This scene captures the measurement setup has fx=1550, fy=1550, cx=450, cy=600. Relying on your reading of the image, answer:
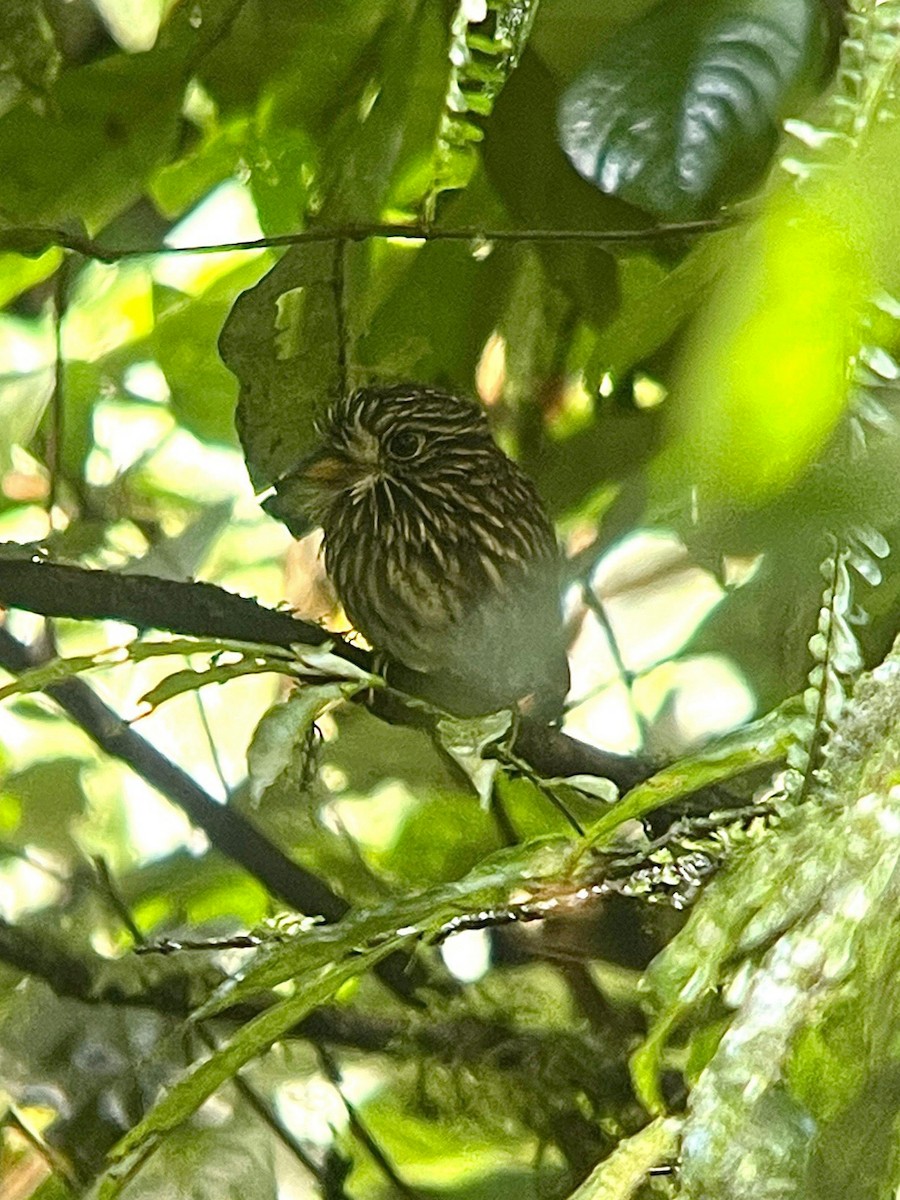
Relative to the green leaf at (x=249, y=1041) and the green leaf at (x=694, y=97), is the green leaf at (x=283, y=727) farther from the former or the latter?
the green leaf at (x=694, y=97)

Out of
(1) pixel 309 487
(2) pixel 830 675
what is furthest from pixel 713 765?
(1) pixel 309 487

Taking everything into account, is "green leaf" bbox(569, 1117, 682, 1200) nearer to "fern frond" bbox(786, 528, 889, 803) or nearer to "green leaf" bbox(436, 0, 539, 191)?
"fern frond" bbox(786, 528, 889, 803)

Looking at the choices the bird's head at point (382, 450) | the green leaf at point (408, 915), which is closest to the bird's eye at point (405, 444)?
the bird's head at point (382, 450)

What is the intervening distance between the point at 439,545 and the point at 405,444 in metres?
0.07

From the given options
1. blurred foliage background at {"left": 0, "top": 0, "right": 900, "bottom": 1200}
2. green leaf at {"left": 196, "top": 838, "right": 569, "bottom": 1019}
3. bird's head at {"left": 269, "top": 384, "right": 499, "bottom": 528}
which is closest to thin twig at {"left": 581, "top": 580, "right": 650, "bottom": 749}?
blurred foliage background at {"left": 0, "top": 0, "right": 900, "bottom": 1200}

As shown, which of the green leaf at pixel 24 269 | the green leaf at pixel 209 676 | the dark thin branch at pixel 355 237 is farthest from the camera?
the green leaf at pixel 24 269

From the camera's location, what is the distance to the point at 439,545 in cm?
80

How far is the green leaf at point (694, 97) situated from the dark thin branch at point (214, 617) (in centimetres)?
20

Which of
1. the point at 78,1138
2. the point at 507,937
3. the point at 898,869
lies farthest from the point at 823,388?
the point at 78,1138

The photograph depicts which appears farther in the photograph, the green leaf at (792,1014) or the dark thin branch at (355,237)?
the dark thin branch at (355,237)

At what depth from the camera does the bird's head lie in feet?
2.32

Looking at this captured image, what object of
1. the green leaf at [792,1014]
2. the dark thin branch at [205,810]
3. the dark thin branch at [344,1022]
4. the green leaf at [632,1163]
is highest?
the green leaf at [792,1014]

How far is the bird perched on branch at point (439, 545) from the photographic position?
25.6 inches

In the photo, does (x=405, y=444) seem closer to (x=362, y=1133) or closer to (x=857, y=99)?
(x=362, y=1133)
